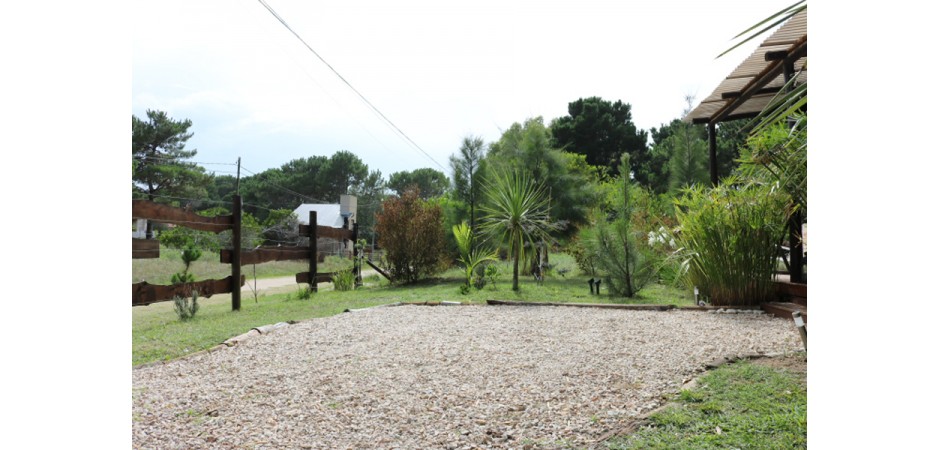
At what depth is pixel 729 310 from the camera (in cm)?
468

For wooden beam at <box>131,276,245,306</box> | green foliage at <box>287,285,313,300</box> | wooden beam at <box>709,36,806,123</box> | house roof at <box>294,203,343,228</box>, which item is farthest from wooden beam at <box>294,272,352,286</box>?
house roof at <box>294,203,343,228</box>

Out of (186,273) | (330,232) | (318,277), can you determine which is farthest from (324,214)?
(186,273)

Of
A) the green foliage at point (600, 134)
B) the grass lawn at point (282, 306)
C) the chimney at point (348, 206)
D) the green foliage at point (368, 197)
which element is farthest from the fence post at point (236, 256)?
the green foliage at point (368, 197)

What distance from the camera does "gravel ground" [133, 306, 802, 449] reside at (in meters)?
1.98

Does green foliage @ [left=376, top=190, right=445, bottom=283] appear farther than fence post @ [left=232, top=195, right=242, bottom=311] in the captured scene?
Yes

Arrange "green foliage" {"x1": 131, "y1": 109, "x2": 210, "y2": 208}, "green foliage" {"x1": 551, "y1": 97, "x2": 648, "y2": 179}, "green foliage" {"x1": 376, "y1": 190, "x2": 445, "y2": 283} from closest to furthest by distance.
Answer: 1. "green foliage" {"x1": 376, "y1": 190, "x2": 445, "y2": 283}
2. "green foliage" {"x1": 131, "y1": 109, "x2": 210, "y2": 208}
3. "green foliage" {"x1": 551, "y1": 97, "x2": 648, "y2": 179}

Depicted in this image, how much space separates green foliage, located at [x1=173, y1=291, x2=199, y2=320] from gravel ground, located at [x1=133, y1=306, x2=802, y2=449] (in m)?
1.33

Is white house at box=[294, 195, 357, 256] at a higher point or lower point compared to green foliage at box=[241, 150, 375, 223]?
lower

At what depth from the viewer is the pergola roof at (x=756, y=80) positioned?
425 centimetres

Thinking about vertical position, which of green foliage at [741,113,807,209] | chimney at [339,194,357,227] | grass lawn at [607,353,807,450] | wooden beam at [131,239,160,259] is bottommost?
grass lawn at [607,353,807,450]

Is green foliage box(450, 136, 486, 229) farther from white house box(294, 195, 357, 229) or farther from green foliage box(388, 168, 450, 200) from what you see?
green foliage box(388, 168, 450, 200)

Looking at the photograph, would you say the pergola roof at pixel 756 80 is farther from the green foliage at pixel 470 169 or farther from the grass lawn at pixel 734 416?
the green foliage at pixel 470 169
